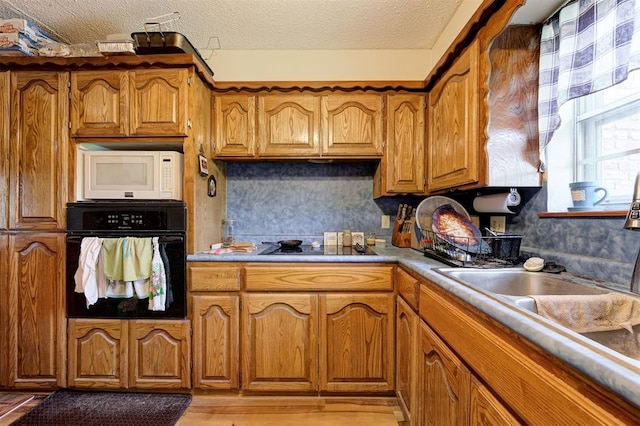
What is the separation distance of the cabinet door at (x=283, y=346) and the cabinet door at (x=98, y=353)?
77cm

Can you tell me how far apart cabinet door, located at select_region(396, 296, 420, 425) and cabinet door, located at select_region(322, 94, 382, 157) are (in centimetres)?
108

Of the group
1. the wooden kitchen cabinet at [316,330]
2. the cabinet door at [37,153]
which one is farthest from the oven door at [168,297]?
the wooden kitchen cabinet at [316,330]

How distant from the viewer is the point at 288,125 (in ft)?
6.68

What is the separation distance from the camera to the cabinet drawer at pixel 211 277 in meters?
1.74

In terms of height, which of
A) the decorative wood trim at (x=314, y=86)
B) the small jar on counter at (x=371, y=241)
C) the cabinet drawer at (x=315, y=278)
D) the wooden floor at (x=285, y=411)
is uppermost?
the decorative wood trim at (x=314, y=86)

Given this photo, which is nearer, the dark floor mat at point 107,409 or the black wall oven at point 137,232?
the dark floor mat at point 107,409

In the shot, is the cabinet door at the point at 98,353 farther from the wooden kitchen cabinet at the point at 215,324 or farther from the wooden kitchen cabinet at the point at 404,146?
the wooden kitchen cabinet at the point at 404,146

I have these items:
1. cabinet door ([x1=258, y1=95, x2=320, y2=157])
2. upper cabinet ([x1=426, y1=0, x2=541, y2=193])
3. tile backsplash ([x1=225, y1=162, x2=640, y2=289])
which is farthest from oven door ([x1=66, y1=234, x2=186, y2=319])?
upper cabinet ([x1=426, y1=0, x2=541, y2=193])

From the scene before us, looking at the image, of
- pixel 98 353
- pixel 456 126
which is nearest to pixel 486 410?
pixel 456 126

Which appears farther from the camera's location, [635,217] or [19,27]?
[19,27]

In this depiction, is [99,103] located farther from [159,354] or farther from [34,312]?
[159,354]

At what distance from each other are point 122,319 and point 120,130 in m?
1.16

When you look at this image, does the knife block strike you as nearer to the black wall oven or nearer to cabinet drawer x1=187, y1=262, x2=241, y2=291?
cabinet drawer x1=187, y1=262, x2=241, y2=291

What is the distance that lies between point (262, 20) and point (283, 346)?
7.10 feet
